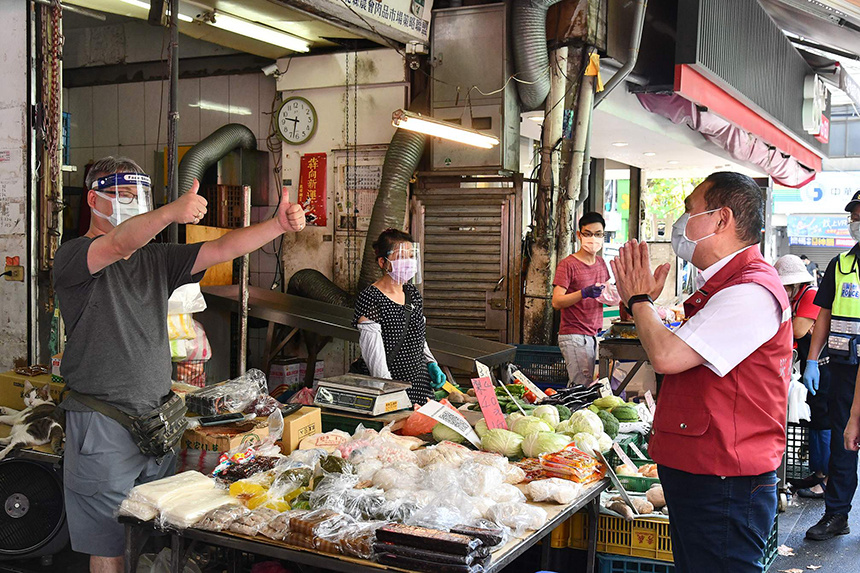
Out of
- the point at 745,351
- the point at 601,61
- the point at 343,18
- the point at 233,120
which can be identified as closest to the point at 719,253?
the point at 745,351

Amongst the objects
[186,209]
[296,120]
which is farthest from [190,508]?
[296,120]

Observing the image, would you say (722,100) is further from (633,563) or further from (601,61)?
(633,563)

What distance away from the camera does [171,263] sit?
3367 mm

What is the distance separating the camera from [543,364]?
25.2 feet

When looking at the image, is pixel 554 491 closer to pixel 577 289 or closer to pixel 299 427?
pixel 299 427

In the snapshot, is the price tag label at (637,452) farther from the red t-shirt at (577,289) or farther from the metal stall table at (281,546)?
the red t-shirt at (577,289)

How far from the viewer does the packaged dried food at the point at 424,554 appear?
98.6 inches

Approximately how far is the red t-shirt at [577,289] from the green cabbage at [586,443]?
9.72ft

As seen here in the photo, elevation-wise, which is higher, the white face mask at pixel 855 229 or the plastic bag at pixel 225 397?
the white face mask at pixel 855 229

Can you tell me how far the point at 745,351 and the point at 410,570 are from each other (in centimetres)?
135

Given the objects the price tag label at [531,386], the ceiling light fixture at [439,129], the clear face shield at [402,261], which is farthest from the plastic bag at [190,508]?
the ceiling light fixture at [439,129]

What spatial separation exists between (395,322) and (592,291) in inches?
82.4

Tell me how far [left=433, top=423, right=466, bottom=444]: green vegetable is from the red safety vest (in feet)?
4.85

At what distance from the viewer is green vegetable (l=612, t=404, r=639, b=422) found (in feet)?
15.5
